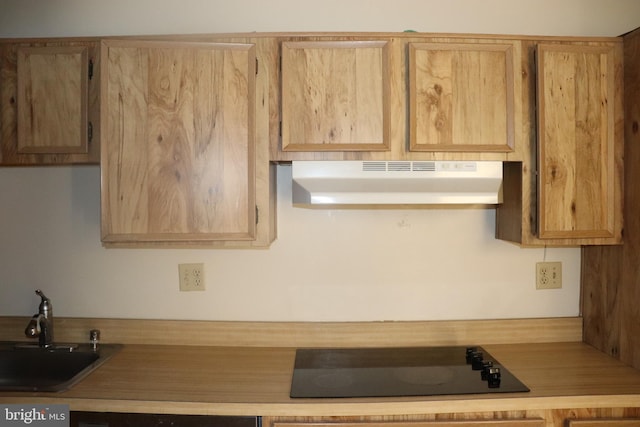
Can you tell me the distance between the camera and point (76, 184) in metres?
1.93

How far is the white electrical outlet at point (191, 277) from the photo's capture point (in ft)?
6.34

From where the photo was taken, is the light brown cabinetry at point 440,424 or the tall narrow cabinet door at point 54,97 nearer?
the light brown cabinetry at point 440,424

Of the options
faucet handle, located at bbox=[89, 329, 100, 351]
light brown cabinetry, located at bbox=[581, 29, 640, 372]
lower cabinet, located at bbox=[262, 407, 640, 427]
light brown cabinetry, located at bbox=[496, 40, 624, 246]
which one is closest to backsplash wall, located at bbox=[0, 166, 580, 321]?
faucet handle, located at bbox=[89, 329, 100, 351]

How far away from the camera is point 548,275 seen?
1.96m

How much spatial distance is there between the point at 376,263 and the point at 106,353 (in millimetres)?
1213

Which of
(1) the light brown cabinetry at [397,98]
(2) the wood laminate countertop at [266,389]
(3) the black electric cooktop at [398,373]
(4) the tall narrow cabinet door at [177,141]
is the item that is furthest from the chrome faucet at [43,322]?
(1) the light brown cabinetry at [397,98]

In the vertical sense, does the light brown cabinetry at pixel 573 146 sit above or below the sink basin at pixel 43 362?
above

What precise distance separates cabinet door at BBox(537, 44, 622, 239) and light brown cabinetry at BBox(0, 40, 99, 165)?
1.71 m

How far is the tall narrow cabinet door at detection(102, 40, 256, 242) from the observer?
1.55m

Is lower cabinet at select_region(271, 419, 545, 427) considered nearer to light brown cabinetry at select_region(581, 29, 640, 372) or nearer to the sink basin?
light brown cabinetry at select_region(581, 29, 640, 372)

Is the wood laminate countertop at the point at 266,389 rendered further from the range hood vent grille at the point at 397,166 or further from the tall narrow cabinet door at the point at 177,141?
the range hood vent grille at the point at 397,166

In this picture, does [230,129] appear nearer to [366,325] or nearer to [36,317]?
[366,325]

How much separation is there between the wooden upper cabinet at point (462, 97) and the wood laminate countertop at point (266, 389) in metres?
0.86

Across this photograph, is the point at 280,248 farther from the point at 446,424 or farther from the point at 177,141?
the point at 446,424
